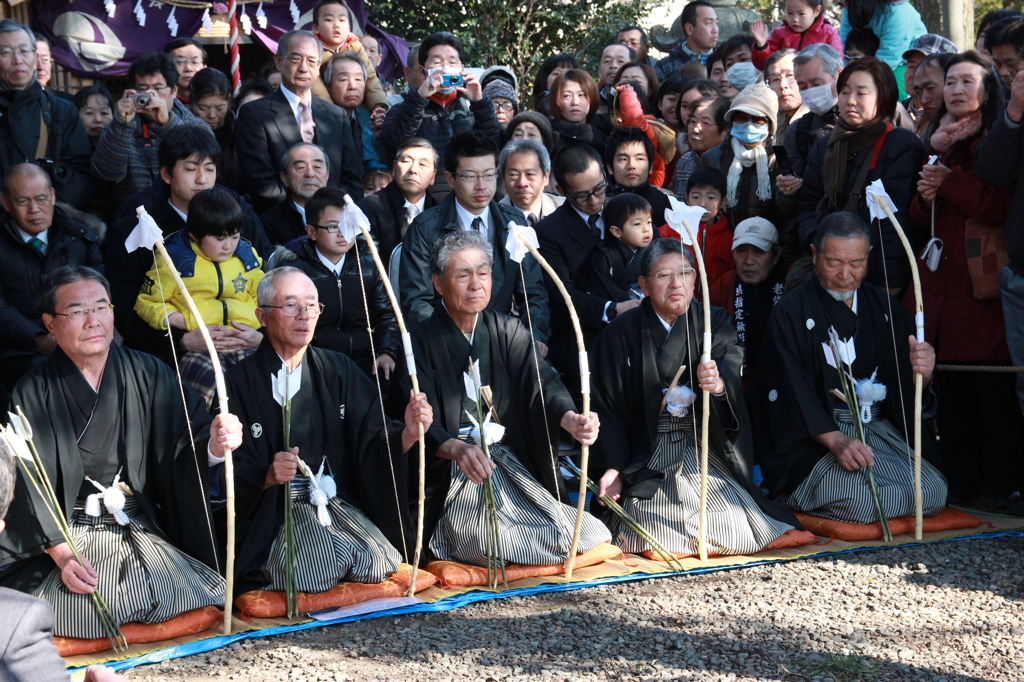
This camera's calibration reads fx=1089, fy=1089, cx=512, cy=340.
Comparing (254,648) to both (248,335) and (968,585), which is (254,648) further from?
(968,585)

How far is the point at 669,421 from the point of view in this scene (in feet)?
15.0

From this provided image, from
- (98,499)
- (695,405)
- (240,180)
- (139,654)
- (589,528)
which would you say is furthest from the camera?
(240,180)

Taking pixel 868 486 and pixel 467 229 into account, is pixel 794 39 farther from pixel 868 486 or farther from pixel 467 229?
pixel 868 486

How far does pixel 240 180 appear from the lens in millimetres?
5816

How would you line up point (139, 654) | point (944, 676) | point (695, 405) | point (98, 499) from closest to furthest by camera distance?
1. point (944, 676)
2. point (139, 654)
3. point (98, 499)
4. point (695, 405)

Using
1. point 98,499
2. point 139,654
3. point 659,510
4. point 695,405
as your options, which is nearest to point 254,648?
point 139,654

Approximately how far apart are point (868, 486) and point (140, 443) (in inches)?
114

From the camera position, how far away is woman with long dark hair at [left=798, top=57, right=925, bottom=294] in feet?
16.3

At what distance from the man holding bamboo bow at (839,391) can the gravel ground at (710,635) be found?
1.46 feet

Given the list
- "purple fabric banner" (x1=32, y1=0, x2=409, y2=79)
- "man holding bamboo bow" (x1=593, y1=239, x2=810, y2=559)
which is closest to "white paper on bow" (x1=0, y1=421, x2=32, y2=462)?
"man holding bamboo bow" (x1=593, y1=239, x2=810, y2=559)

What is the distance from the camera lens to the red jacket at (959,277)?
465cm

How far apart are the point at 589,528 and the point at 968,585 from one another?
141 centimetres

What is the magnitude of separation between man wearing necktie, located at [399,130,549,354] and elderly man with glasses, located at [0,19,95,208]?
1742 mm

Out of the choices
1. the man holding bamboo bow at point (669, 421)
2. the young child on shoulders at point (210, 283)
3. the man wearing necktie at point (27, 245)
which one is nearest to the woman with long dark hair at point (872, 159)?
the man holding bamboo bow at point (669, 421)
